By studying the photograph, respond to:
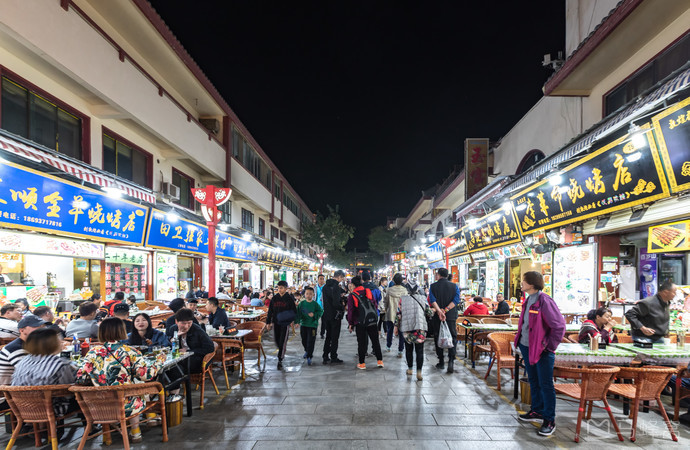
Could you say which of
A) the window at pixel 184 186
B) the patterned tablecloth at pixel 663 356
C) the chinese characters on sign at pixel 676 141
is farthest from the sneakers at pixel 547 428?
the window at pixel 184 186

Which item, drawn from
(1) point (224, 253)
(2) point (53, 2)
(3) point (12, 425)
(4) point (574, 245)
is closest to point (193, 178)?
(1) point (224, 253)

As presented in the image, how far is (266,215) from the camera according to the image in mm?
27328

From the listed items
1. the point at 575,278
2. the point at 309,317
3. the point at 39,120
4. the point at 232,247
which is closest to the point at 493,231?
the point at 575,278

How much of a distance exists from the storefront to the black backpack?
6178mm

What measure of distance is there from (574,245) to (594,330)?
13.4 feet

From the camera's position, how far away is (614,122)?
6.52 metres

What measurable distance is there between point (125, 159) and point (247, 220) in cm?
1150

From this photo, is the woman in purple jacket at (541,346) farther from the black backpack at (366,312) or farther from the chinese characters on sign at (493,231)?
the chinese characters on sign at (493,231)

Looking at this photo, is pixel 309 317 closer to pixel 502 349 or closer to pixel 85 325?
pixel 502 349

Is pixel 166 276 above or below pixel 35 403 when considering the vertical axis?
above

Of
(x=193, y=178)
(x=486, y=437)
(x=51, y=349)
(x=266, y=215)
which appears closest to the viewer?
(x=51, y=349)

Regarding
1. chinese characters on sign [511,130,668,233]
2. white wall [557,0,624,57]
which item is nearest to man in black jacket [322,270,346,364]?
chinese characters on sign [511,130,668,233]

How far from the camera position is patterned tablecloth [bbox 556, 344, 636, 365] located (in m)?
5.14

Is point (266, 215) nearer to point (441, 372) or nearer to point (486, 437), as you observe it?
point (441, 372)
